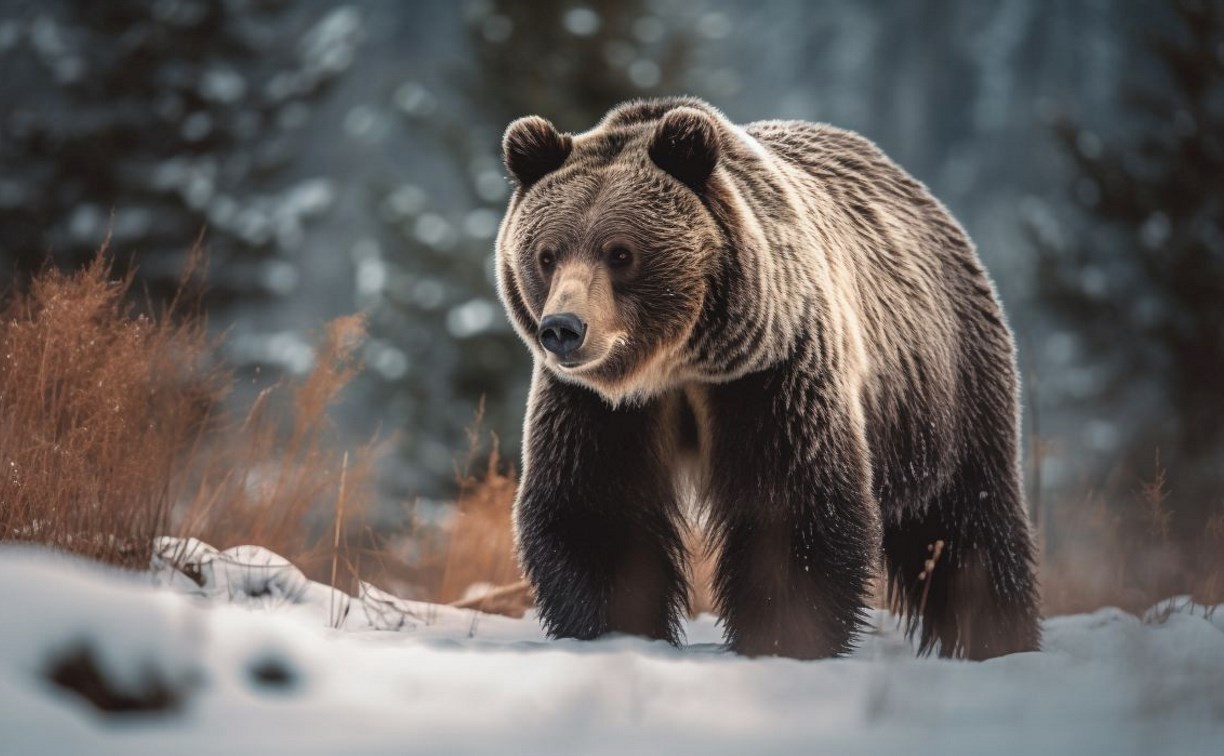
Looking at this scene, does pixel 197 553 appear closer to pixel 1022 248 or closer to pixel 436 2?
pixel 1022 248

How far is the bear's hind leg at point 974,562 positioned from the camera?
537 cm

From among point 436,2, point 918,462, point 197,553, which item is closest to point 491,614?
point 197,553

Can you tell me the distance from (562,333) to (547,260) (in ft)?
1.41

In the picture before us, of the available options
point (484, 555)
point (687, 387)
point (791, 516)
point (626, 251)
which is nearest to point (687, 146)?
point (626, 251)

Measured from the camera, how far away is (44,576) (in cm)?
254

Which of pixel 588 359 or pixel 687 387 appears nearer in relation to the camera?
pixel 588 359

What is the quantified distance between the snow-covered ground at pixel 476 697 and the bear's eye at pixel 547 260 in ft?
5.06

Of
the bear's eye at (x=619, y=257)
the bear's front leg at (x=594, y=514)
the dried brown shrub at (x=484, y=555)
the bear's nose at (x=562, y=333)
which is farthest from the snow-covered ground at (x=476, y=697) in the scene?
the dried brown shrub at (x=484, y=555)

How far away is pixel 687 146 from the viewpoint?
4266 millimetres

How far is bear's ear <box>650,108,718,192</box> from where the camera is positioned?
4227 mm

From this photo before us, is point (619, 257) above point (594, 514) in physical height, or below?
above

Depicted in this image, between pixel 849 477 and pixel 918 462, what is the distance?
958mm

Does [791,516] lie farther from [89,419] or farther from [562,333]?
[89,419]

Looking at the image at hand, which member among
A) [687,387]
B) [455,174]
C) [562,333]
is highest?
[455,174]
